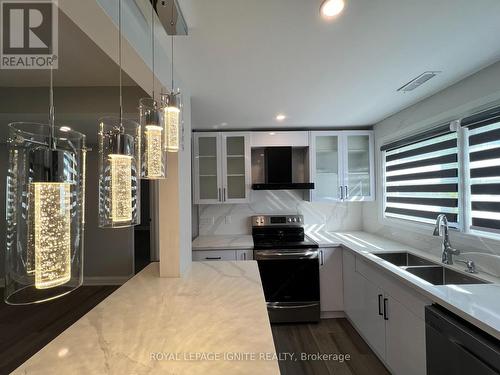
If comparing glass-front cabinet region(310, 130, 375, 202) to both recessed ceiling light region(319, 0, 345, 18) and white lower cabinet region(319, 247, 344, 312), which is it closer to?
white lower cabinet region(319, 247, 344, 312)

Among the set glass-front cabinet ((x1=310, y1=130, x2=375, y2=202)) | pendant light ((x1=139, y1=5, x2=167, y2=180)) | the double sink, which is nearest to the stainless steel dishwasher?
the double sink

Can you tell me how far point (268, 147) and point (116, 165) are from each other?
252 cm

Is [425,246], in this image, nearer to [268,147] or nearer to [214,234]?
[268,147]

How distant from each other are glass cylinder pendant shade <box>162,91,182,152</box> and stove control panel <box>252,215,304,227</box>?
7.85ft

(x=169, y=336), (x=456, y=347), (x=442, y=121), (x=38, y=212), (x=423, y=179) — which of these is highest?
(x=442, y=121)

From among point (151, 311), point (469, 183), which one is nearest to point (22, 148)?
point (151, 311)

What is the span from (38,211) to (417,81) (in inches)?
93.3

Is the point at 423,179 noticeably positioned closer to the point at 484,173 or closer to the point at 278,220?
the point at 484,173

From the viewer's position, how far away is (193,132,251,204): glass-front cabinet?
10.2 feet

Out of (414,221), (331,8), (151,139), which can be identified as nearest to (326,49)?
(331,8)

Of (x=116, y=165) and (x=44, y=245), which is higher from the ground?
(x=116, y=165)

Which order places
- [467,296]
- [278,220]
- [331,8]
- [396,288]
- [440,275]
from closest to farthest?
[331,8] < [467,296] < [396,288] < [440,275] < [278,220]

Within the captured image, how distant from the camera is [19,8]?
→ 1029mm

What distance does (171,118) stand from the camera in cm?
101
